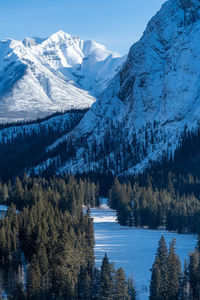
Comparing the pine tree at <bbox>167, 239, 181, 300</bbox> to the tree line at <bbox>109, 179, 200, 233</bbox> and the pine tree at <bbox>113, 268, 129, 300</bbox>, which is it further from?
the tree line at <bbox>109, 179, 200, 233</bbox>

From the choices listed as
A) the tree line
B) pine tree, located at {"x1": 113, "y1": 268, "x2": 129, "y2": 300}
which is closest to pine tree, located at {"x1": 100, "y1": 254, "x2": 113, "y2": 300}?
pine tree, located at {"x1": 113, "y1": 268, "x2": 129, "y2": 300}

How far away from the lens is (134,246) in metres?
77.2

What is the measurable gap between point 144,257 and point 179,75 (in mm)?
140058

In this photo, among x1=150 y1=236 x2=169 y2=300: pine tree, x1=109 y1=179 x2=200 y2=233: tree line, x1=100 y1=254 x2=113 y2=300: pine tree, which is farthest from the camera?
x1=109 y1=179 x2=200 y2=233: tree line

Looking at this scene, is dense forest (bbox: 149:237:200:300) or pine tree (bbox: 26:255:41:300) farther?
pine tree (bbox: 26:255:41:300)

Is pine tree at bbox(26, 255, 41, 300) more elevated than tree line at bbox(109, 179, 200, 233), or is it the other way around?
tree line at bbox(109, 179, 200, 233)

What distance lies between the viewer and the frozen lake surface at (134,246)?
192 ft

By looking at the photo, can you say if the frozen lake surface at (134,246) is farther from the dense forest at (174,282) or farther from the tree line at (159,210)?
the dense forest at (174,282)

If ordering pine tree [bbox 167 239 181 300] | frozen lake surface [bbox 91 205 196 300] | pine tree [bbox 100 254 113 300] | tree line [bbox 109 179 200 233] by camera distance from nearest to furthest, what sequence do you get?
pine tree [bbox 100 254 113 300] → pine tree [bbox 167 239 181 300] → frozen lake surface [bbox 91 205 196 300] → tree line [bbox 109 179 200 233]

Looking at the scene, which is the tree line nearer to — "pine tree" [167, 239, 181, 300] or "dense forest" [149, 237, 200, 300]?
"dense forest" [149, 237, 200, 300]

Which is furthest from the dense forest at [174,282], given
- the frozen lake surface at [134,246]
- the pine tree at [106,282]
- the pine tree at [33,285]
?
the pine tree at [33,285]

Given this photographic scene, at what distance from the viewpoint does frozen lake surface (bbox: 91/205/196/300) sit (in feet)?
192

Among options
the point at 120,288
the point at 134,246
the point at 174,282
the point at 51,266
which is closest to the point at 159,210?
the point at 134,246

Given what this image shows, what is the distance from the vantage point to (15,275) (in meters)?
53.3
